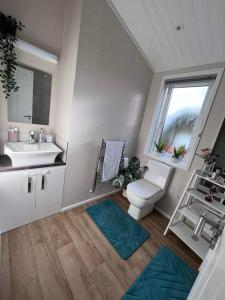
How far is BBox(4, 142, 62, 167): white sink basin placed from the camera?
1361mm

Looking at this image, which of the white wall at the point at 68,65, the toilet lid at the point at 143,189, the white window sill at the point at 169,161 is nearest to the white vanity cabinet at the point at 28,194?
the white wall at the point at 68,65

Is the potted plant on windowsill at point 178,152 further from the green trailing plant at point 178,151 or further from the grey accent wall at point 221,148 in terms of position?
the grey accent wall at point 221,148

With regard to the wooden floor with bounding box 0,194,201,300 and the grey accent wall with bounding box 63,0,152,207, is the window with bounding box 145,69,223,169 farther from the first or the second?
the wooden floor with bounding box 0,194,201,300

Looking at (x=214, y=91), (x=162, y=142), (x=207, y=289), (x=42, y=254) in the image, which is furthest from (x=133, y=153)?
(x=207, y=289)

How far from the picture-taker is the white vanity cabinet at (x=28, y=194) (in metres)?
1.41

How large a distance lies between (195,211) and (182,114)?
1394 mm

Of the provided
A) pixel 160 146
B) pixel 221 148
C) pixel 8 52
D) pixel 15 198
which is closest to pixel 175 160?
pixel 160 146

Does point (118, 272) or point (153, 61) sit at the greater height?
point (153, 61)

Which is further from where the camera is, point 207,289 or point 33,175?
point 33,175

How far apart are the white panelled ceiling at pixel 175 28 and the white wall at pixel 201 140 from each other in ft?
0.63

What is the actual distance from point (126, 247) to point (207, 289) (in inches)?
55.0

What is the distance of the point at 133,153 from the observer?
2.71 metres

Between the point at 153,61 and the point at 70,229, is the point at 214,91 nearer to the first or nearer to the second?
the point at 153,61

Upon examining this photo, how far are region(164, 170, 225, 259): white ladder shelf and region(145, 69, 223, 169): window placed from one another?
1.20 feet
